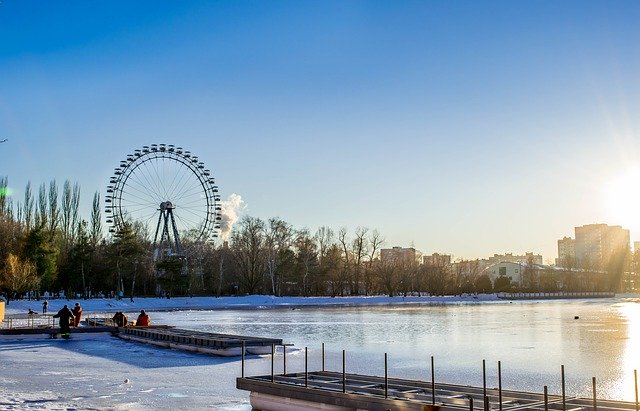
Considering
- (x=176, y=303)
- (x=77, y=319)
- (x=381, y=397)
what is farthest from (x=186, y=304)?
(x=381, y=397)

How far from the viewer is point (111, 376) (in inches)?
676

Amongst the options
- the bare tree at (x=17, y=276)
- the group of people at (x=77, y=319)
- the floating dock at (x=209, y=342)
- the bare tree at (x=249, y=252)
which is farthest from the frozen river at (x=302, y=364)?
the bare tree at (x=249, y=252)

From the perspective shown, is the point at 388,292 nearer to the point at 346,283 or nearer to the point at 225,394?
the point at 346,283

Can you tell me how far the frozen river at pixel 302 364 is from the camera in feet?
46.6

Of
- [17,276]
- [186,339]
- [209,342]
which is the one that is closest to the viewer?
[209,342]

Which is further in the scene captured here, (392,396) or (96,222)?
(96,222)

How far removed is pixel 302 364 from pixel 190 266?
7476 centimetres

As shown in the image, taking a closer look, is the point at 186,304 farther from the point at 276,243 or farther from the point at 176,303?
the point at 276,243

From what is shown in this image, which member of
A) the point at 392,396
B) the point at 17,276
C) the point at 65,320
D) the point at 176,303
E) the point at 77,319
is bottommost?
the point at 176,303

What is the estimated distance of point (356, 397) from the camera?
443 inches

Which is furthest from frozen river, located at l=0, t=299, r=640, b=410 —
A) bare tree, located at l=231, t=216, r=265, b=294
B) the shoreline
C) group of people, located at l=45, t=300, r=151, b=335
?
bare tree, located at l=231, t=216, r=265, b=294

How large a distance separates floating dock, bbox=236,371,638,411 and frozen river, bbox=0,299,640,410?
0.81 m

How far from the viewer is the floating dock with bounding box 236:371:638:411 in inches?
416

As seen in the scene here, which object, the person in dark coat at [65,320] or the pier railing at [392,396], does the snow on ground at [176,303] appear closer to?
the person in dark coat at [65,320]
